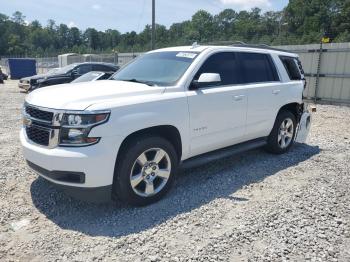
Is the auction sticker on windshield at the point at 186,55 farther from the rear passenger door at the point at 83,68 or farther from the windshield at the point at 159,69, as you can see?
the rear passenger door at the point at 83,68

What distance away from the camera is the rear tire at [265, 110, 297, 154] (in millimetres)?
5934

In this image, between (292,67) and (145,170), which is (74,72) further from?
(145,170)

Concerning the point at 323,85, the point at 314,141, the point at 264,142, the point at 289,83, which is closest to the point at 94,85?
the point at 264,142

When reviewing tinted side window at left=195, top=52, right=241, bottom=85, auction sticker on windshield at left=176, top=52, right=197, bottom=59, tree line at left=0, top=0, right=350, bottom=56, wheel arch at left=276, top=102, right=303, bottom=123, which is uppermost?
tree line at left=0, top=0, right=350, bottom=56

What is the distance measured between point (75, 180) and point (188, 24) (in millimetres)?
107248

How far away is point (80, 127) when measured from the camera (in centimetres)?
344

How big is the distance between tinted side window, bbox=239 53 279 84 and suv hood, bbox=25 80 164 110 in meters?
1.79

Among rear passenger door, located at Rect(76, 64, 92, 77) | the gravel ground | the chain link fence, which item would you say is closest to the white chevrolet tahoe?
the gravel ground

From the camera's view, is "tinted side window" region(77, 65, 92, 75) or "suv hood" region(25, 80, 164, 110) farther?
"tinted side window" region(77, 65, 92, 75)

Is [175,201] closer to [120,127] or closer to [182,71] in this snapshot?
[120,127]

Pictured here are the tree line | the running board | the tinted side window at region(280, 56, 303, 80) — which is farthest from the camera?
the tree line

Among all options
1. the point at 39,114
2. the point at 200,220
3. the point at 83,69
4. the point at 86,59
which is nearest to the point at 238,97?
the point at 200,220

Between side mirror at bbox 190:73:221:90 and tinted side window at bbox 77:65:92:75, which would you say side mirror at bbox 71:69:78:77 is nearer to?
tinted side window at bbox 77:65:92:75

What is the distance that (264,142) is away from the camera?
228 inches
